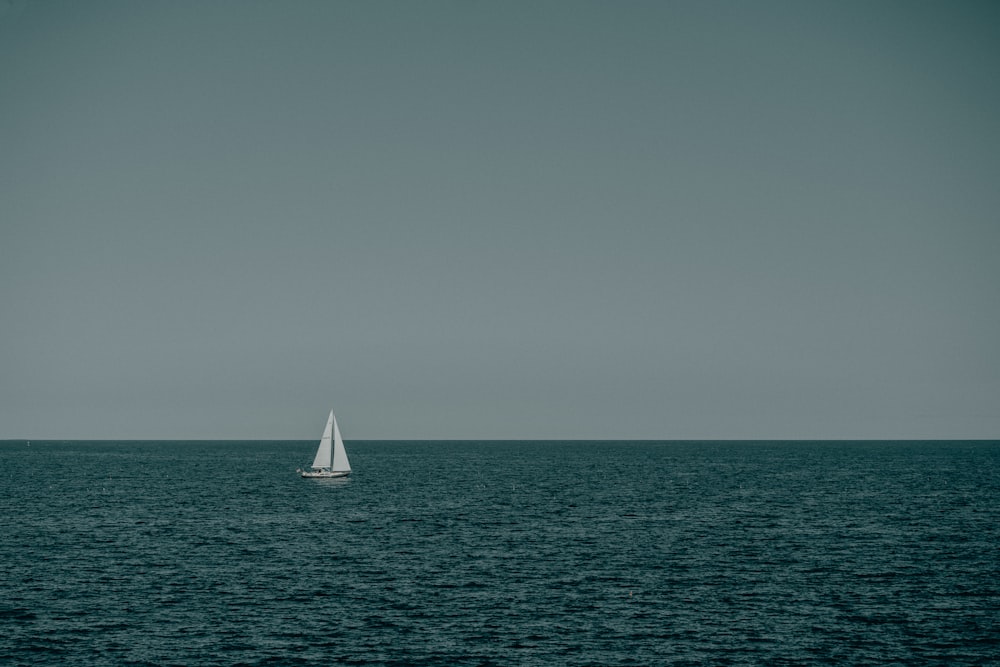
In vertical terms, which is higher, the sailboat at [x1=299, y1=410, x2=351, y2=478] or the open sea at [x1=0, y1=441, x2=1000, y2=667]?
the sailboat at [x1=299, y1=410, x2=351, y2=478]

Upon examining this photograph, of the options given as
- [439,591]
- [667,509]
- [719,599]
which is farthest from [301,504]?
[719,599]

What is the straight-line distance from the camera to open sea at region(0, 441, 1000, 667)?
4791cm

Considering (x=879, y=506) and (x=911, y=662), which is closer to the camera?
(x=911, y=662)

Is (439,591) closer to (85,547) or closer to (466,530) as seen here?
(466,530)

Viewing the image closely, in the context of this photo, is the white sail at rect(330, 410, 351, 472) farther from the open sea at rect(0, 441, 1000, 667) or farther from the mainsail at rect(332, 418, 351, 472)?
the open sea at rect(0, 441, 1000, 667)

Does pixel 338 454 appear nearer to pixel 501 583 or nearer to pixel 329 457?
pixel 329 457

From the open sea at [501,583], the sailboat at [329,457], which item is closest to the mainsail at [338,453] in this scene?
the sailboat at [329,457]

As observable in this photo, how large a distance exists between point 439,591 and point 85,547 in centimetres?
3601

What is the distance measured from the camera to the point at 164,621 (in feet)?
173

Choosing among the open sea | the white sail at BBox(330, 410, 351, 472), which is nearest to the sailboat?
the white sail at BBox(330, 410, 351, 472)

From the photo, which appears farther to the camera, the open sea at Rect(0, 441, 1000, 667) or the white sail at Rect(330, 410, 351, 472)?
the white sail at Rect(330, 410, 351, 472)

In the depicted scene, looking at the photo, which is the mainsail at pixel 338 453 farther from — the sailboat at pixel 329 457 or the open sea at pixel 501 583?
the open sea at pixel 501 583

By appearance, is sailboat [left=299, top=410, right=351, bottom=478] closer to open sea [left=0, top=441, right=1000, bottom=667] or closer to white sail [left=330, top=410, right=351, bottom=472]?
white sail [left=330, top=410, right=351, bottom=472]

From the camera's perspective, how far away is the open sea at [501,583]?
157 feet
